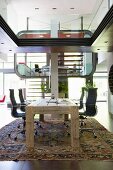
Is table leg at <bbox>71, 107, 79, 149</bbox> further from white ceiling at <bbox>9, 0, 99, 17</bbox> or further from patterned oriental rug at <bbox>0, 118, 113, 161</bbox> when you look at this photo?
white ceiling at <bbox>9, 0, 99, 17</bbox>

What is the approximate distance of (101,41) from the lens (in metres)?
8.69

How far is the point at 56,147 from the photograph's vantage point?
18.0ft

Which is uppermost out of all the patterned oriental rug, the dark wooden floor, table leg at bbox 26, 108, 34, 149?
table leg at bbox 26, 108, 34, 149

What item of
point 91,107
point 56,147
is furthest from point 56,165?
point 91,107

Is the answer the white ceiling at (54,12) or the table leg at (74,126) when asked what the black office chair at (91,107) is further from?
the white ceiling at (54,12)

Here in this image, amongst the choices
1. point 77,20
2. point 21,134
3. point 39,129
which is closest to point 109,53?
point 77,20

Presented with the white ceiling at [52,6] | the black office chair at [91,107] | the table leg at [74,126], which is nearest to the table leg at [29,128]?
the table leg at [74,126]

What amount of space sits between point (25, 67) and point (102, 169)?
1033 centimetres

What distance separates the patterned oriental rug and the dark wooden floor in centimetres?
24

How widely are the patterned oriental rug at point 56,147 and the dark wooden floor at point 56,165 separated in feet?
0.78

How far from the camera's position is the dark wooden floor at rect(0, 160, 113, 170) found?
161 inches

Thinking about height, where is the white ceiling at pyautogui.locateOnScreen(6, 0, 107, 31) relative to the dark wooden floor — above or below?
above

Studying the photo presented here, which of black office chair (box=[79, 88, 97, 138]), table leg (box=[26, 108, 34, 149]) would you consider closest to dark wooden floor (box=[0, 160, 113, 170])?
table leg (box=[26, 108, 34, 149])

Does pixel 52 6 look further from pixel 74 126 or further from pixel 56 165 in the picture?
pixel 56 165
